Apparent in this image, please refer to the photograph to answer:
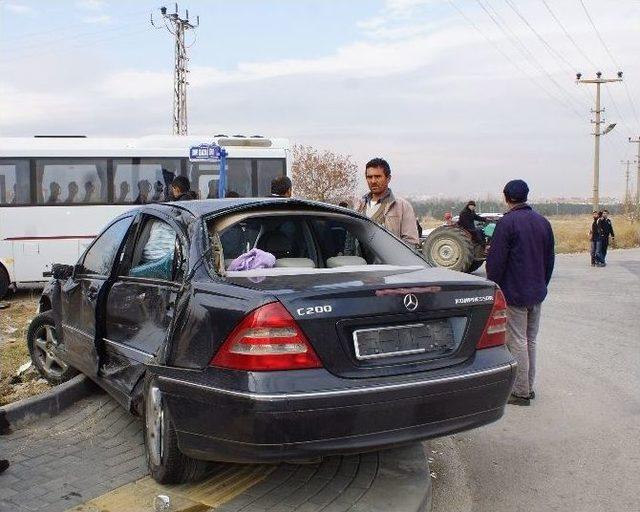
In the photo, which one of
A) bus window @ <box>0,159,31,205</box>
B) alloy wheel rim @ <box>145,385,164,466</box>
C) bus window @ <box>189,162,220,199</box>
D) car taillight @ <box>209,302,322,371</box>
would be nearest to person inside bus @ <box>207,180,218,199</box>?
bus window @ <box>189,162,220,199</box>

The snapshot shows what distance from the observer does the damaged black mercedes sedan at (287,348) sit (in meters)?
3.15

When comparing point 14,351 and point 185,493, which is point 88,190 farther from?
point 185,493

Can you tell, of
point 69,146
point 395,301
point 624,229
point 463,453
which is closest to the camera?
point 395,301

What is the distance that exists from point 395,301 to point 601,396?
11.5ft

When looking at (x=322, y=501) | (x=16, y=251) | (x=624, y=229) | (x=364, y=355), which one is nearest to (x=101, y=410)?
(x=322, y=501)

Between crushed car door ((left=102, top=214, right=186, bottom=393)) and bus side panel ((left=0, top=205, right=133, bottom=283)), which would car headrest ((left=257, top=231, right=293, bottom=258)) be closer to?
crushed car door ((left=102, top=214, right=186, bottom=393))

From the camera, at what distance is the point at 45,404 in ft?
17.0

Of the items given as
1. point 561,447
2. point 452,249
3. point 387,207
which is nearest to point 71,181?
point 452,249

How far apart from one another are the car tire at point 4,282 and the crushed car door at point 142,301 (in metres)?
10.5

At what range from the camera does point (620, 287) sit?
15078mm

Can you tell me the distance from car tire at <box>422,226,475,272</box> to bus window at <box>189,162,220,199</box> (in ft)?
17.3

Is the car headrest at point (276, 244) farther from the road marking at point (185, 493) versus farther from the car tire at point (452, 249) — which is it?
the car tire at point (452, 249)

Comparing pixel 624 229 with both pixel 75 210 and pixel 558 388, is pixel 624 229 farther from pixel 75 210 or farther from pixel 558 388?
pixel 558 388

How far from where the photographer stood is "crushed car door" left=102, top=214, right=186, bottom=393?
156 inches
